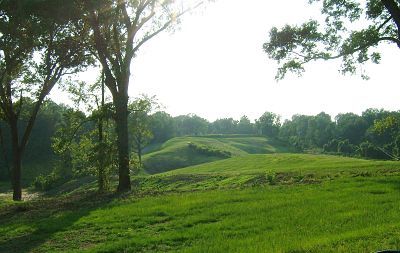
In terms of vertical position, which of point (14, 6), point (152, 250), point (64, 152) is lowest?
point (152, 250)

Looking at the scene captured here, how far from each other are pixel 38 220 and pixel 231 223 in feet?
28.2

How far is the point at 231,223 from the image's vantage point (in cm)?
1274

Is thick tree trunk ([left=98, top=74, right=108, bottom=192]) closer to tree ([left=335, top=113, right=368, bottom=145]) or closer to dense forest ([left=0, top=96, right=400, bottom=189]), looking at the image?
dense forest ([left=0, top=96, right=400, bottom=189])

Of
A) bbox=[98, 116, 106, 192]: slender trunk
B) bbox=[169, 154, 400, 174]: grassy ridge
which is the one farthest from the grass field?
bbox=[169, 154, 400, 174]: grassy ridge

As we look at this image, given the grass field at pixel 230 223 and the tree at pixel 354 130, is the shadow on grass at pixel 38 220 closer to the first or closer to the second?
the grass field at pixel 230 223

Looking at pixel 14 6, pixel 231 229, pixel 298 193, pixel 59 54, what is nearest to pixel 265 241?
pixel 231 229

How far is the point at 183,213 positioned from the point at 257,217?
3.24m

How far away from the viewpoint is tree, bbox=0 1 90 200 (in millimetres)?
18578

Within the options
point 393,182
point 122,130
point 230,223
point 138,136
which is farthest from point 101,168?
point 138,136

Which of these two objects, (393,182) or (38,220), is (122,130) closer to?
(38,220)

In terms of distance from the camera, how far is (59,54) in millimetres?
28203

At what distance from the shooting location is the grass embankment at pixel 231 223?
392 inches

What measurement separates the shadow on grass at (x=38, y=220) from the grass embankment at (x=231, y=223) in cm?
4

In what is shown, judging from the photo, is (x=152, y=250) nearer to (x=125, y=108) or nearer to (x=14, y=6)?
(x=14, y=6)
